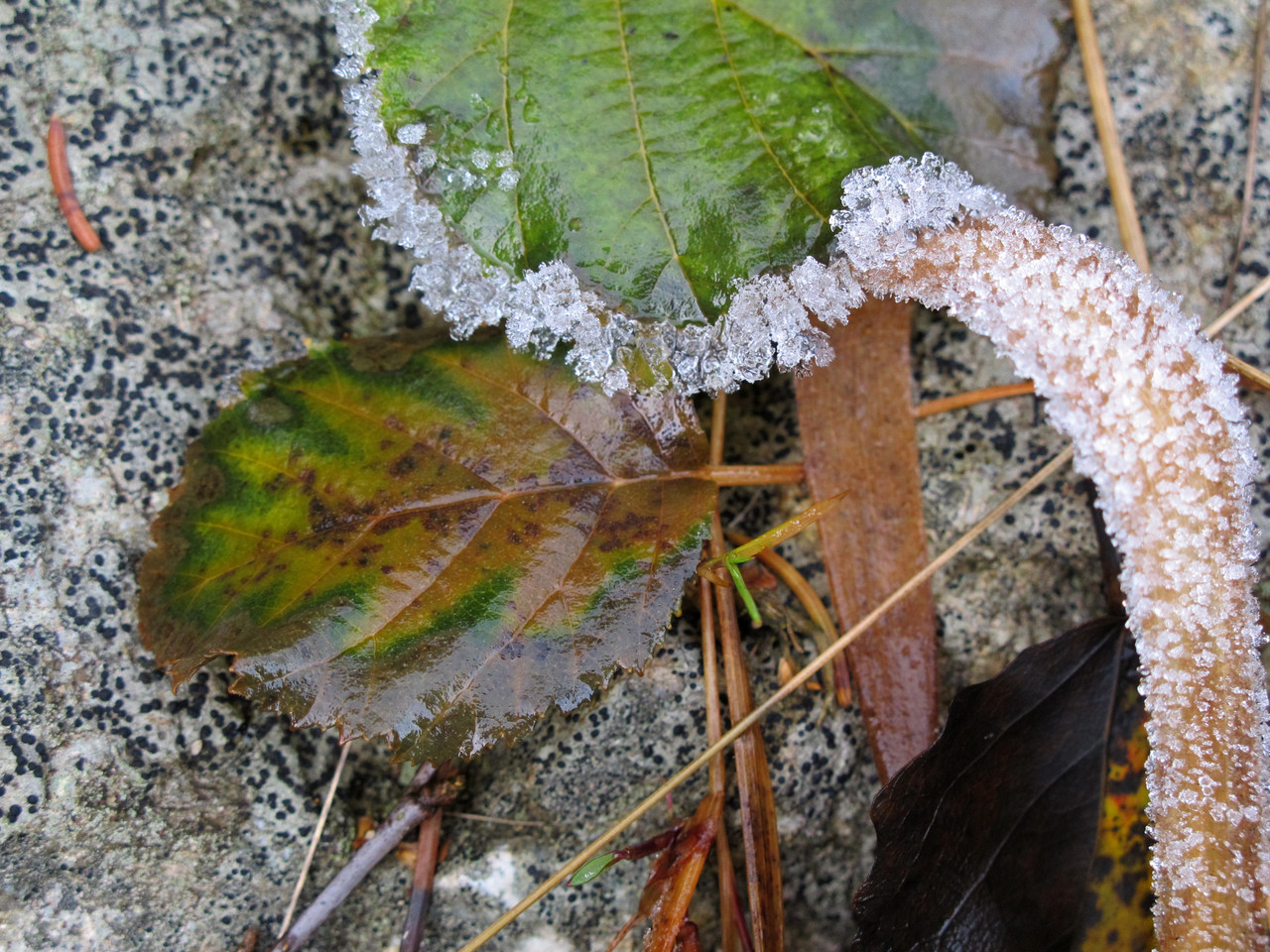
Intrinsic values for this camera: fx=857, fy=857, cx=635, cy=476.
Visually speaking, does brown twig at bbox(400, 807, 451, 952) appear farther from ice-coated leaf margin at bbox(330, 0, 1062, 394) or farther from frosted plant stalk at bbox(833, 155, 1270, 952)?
frosted plant stalk at bbox(833, 155, 1270, 952)

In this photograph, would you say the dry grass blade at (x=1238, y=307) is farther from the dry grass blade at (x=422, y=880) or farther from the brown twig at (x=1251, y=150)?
the dry grass blade at (x=422, y=880)

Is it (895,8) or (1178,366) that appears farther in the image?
(895,8)

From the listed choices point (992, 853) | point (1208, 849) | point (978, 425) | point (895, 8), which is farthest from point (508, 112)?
point (1208, 849)

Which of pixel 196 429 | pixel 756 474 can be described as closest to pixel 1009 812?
pixel 756 474

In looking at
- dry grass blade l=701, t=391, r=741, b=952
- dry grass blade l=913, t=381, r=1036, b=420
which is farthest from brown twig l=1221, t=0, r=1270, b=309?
dry grass blade l=701, t=391, r=741, b=952

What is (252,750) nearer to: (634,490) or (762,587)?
(634,490)
